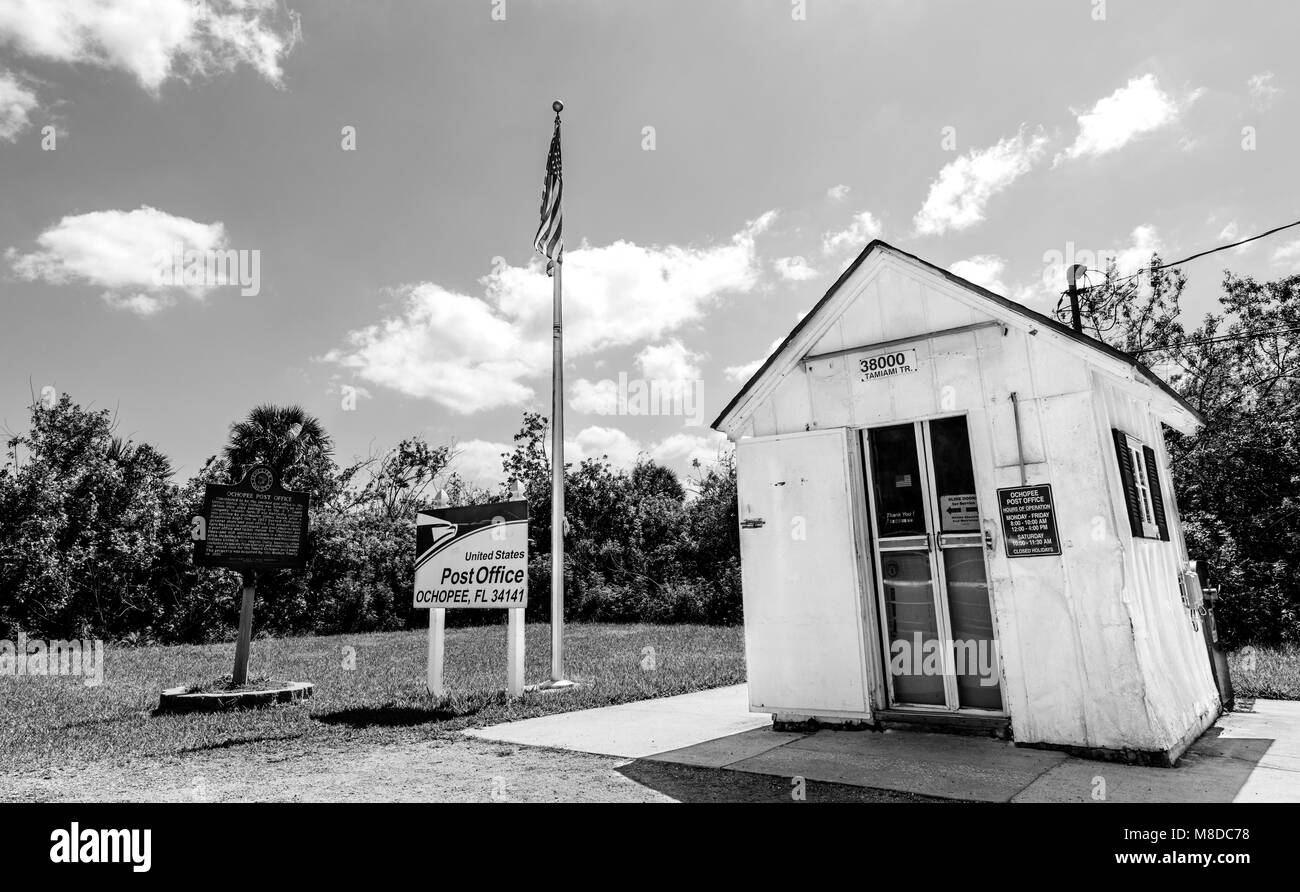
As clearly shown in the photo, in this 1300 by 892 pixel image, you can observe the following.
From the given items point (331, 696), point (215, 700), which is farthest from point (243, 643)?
point (331, 696)

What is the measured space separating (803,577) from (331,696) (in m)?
6.95

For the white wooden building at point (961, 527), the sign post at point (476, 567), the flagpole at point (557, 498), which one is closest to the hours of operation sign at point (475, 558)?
the sign post at point (476, 567)

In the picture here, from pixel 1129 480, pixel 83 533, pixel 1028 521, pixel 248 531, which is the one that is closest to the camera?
pixel 1028 521

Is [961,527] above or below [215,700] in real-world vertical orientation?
above

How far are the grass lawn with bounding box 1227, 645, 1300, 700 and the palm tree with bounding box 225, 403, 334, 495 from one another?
24.9m

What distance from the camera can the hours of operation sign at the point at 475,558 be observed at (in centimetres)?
899

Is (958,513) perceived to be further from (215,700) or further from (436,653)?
(215,700)

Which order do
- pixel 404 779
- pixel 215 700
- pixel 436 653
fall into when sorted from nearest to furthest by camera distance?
pixel 404 779
pixel 215 700
pixel 436 653

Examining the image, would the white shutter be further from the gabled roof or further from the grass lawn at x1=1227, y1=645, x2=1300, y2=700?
the grass lawn at x1=1227, y1=645, x2=1300, y2=700

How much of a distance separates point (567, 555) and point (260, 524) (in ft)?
71.9

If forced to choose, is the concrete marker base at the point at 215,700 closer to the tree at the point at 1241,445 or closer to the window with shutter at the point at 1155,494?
the window with shutter at the point at 1155,494

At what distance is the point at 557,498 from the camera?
10.7 metres
